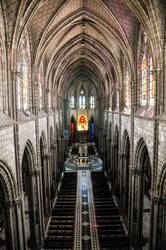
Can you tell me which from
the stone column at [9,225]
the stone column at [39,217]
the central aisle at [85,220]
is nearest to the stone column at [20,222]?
the stone column at [9,225]

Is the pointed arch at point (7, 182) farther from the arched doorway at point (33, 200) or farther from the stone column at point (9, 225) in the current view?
the arched doorway at point (33, 200)

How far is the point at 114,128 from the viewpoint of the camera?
82.0 feet

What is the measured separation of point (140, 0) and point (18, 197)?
42.0ft

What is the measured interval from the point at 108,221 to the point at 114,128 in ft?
35.7

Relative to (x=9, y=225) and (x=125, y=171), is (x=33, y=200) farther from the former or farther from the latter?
(x=125, y=171)

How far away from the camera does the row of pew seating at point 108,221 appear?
15.0 meters

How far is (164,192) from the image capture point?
34.8ft

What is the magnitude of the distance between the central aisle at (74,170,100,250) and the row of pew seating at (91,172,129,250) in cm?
50

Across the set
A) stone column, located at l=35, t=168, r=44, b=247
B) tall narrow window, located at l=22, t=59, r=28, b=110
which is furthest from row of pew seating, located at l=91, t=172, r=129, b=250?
tall narrow window, located at l=22, t=59, r=28, b=110

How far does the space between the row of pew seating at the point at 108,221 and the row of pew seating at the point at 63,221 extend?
2.53 m

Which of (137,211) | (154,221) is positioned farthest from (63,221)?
(154,221)

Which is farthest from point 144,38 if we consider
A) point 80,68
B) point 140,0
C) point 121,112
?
point 80,68

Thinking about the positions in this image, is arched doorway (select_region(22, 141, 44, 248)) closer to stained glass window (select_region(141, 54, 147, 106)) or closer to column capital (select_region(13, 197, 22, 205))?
column capital (select_region(13, 197, 22, 205))

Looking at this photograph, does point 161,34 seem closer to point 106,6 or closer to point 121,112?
point 106,6
